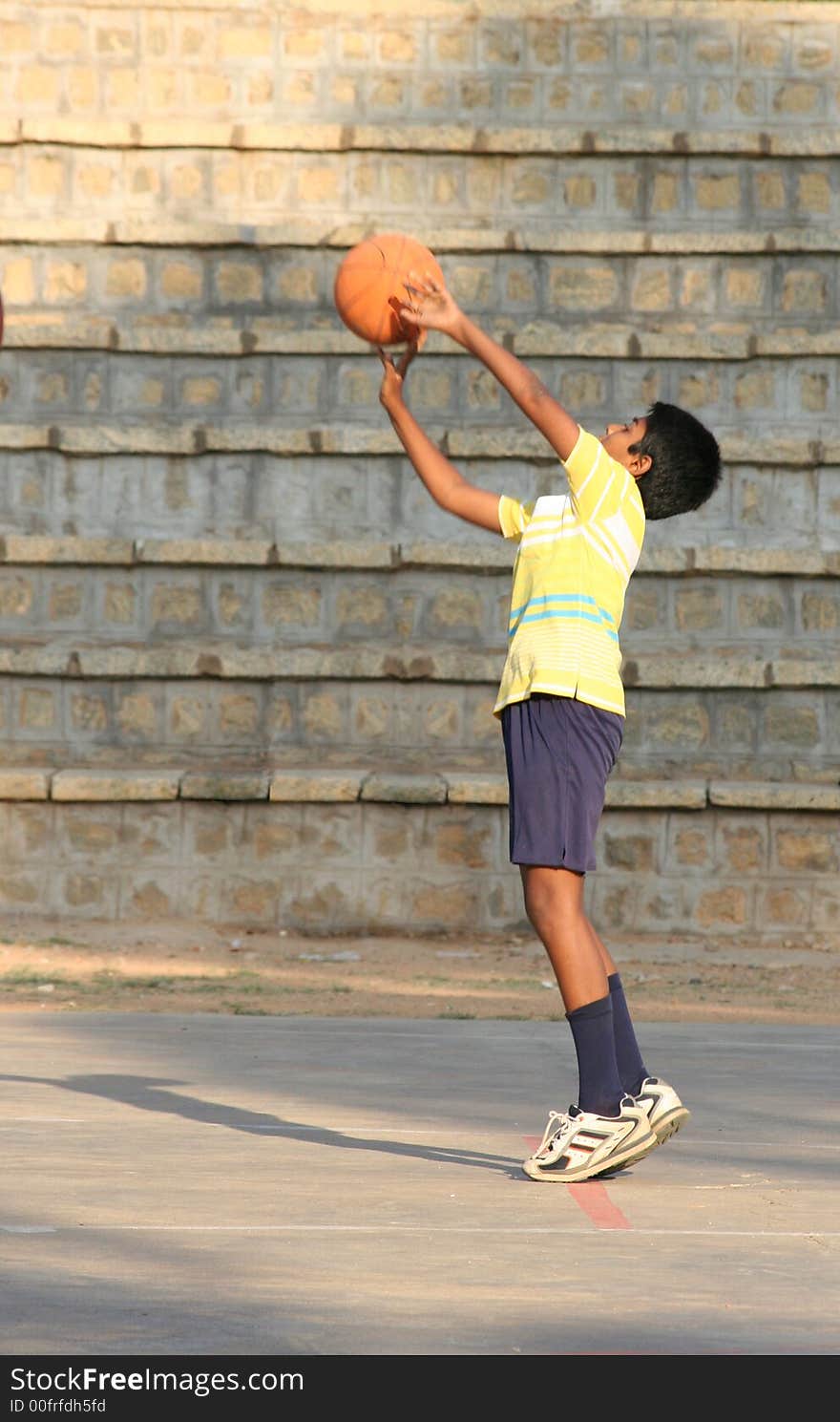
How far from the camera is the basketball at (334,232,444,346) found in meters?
6.41

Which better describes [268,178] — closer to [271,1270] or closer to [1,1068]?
[1,1068]

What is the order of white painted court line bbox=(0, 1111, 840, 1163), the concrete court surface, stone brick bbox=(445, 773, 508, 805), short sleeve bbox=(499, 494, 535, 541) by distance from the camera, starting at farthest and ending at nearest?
1. stone brick bbox=(445, 773, 508, 805)
2. white painted court line bbox=(0, 1111, 840, 1163)
3. short sleeve bbox=(499, 494, 535, 541)
4. the concrete court surface

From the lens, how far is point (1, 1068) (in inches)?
284

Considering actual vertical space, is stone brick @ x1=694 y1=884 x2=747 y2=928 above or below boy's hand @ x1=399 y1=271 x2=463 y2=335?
below

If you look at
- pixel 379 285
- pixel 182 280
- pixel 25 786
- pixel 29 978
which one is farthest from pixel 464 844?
pixel 379 285

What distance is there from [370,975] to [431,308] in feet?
22.2

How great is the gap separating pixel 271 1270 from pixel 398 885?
9.08 m

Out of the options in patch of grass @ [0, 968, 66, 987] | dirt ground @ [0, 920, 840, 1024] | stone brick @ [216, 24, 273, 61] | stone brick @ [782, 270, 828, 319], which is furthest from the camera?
stone brick @ [216, 24, 273, 61]

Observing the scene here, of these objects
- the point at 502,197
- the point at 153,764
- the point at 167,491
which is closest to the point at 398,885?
the point at 153,764

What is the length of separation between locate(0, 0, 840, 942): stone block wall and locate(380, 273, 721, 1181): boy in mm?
7520

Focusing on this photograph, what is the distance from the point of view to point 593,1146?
5.25 m

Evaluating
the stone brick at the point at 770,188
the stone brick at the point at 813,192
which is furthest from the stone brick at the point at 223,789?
the stone brick at the point at 813,192

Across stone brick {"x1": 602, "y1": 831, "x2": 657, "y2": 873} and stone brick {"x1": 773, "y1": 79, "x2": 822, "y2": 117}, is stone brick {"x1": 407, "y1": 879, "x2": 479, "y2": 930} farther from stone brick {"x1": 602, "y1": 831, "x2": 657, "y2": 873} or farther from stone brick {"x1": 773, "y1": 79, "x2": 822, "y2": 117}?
stone brick {"x1": 773, "y1": 79, "x2": 822, "y2": 117}

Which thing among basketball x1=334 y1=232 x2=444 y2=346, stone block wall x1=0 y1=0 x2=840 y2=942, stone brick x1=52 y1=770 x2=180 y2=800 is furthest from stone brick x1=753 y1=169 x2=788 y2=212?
basketball x1=334 y1=232 x2=444 y2=346
